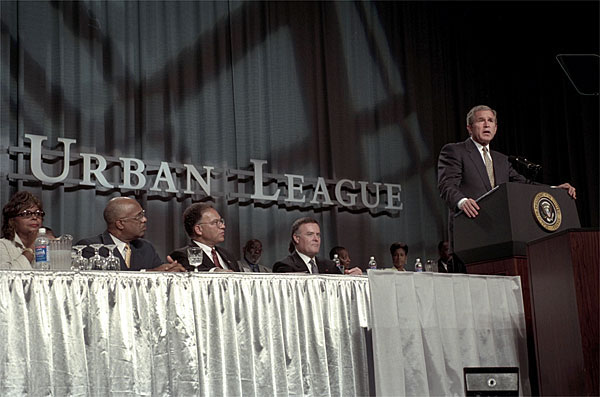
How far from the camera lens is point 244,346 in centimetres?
282

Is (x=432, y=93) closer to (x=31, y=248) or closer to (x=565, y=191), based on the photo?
(x=565, y=191)

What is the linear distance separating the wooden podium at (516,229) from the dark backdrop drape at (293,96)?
3.64 m

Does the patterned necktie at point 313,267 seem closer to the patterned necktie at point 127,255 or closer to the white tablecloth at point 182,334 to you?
the patterned necktie at point 127,255

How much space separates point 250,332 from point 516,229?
123 cm

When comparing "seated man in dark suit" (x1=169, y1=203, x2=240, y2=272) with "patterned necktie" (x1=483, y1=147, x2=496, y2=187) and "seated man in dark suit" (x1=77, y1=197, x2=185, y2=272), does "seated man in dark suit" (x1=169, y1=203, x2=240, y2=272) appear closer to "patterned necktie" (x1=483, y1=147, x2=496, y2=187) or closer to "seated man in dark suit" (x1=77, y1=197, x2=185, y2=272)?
"seated man in dark suit" (x1=77, y1=197, x2=185, y2=272)

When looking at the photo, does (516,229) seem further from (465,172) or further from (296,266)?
(296,266)

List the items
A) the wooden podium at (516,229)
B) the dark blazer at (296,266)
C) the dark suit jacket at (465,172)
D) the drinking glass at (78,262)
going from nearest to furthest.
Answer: the drinking glass at (78,262)
the wooden podium at (516,229)
the dark suit jacket at (465,172)
the dark blazer at (296,266)

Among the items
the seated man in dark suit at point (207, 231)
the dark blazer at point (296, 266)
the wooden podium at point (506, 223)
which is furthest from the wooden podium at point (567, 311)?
the seated man in dark suit at point (207, 231)

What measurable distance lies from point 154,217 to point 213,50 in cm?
168

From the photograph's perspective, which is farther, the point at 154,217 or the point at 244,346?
the point at 154,217

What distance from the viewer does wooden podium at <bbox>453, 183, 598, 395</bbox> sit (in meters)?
3.31

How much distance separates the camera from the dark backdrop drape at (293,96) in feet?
20.5

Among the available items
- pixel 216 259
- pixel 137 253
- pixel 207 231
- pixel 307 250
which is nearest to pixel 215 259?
pixel 216 259

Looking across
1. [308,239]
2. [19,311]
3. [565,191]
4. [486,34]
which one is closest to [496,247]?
[565,191]
